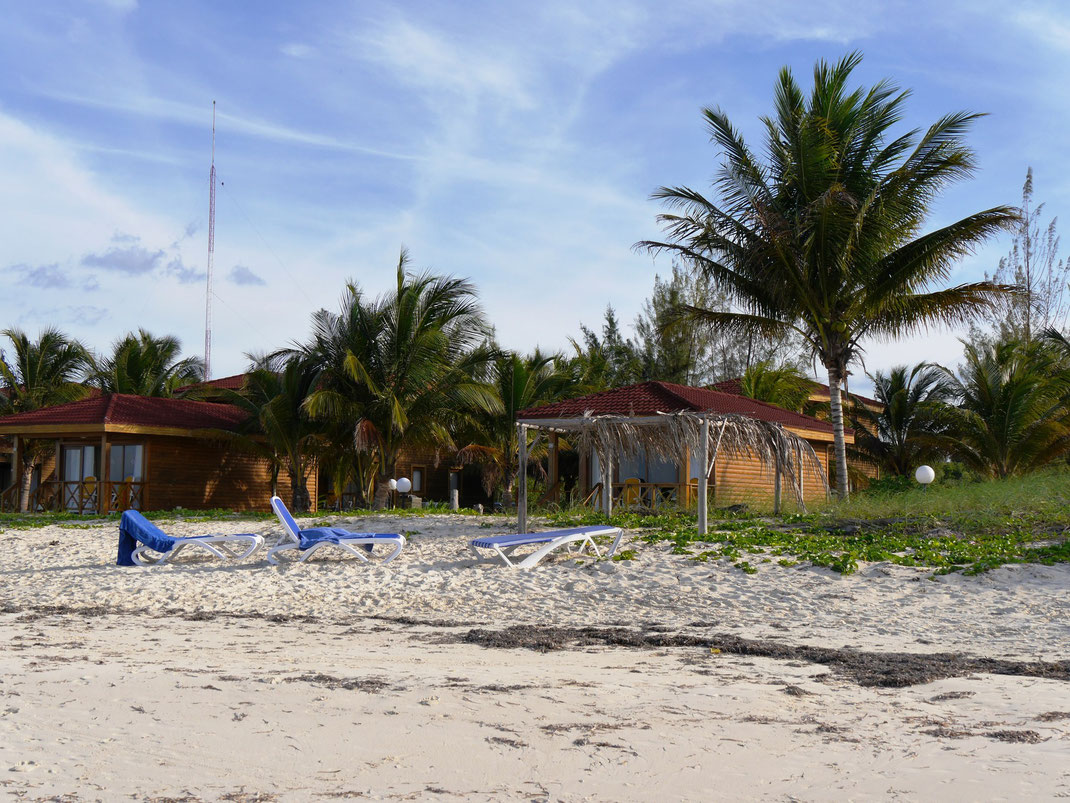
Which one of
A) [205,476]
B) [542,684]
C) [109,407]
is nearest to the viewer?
[542,684]

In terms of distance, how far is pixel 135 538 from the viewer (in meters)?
11.8

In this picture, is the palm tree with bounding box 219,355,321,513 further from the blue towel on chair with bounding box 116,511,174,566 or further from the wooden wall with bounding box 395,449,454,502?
the blue towel on chair with bounding box 116,511,174,566

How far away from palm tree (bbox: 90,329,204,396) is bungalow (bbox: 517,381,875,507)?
11.7 metres

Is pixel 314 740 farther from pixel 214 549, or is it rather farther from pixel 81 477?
pixel 81 477

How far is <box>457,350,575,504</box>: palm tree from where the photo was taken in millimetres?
22016

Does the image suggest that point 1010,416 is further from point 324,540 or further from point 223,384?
point 223,384

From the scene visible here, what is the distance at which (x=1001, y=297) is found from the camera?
16828mm

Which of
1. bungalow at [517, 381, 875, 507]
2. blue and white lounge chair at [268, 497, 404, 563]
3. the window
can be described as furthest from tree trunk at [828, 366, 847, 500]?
the window

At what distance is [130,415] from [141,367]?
567cm

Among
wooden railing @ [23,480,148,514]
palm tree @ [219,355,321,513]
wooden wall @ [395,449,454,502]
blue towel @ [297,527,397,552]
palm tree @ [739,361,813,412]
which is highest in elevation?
palm tree @ [739,361,813,412]

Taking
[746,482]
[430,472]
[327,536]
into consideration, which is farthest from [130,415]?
[746,482]

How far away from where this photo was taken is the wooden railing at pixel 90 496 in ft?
69.2

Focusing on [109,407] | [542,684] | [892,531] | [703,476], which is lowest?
[542,684]

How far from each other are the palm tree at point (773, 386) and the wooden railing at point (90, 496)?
14.4m
